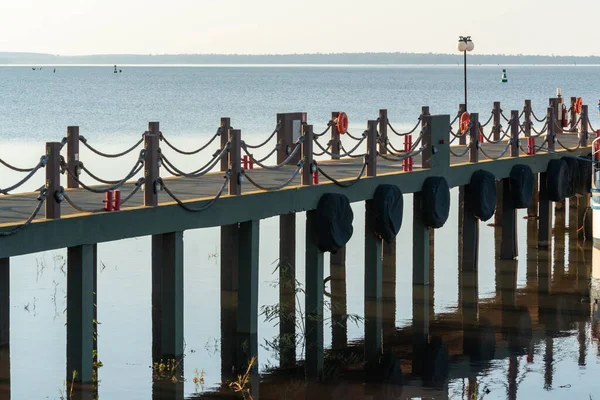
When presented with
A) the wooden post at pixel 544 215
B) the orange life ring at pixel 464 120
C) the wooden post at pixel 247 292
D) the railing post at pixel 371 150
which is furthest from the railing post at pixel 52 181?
the wooden post at pixel 544 215

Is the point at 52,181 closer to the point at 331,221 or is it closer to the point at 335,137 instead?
the point at 331,221

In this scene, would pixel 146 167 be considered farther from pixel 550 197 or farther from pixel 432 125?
pixel 550 197

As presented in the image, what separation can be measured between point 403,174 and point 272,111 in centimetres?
6282

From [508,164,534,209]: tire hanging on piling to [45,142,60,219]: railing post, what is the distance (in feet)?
40.8

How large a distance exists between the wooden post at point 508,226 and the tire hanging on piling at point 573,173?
2.00m

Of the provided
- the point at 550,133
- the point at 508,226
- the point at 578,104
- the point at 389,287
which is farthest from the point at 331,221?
the point at 578,104

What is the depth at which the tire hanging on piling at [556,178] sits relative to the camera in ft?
94.8

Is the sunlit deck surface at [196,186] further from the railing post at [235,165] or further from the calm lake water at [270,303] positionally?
the calm lake water at [270,303]

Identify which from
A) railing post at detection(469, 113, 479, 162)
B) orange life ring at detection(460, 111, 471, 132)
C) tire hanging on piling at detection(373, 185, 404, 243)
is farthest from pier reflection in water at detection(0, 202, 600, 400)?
orange life ring at detection(460, 111, 471, 132)

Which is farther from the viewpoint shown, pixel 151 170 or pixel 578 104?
pixel 578 104

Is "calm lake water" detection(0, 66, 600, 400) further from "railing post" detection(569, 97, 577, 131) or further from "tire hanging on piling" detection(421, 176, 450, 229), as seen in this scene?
"railing post" detection(569, 97, 577, 131)

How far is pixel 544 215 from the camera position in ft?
96.5

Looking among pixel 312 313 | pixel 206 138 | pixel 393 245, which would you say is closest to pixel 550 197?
pixel 393 245

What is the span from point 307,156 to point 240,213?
2030 millimetres
